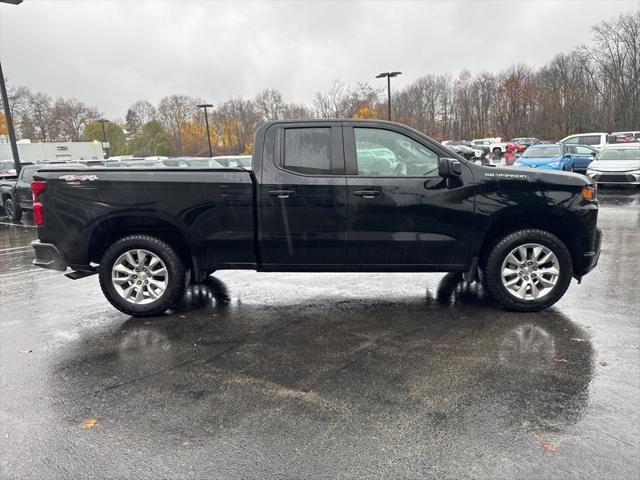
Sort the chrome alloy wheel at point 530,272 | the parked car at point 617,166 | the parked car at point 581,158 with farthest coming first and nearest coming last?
the parked car at point 581,158 < the parked car at point 617,166 < the chrome alloy wheel at point 530,272

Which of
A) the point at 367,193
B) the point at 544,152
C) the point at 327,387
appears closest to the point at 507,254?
the point at 367,193

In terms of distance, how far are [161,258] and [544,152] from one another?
18209 millimetres

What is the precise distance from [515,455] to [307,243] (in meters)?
2.93

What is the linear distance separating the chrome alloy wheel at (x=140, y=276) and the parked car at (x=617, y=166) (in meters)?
15.1

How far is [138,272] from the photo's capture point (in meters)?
5.28

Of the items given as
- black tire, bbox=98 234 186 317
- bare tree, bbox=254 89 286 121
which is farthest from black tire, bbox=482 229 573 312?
bare tree, bbox=254 89 286 121

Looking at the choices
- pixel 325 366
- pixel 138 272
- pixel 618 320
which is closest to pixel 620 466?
pixel 325 366

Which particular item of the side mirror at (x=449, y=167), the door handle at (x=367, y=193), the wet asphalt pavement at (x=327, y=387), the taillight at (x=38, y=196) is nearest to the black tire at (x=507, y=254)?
the wet asphalt pavement at (x=327, y=387)

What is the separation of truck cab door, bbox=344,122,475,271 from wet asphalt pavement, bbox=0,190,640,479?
72 cm

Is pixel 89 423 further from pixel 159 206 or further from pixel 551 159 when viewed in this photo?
pixel 551 159

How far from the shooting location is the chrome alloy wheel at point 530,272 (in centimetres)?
508

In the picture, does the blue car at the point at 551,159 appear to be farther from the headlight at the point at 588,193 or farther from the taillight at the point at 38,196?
the taillight at the point at 38,196

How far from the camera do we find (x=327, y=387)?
363 cm

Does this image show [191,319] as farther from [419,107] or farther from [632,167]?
[419,107]
